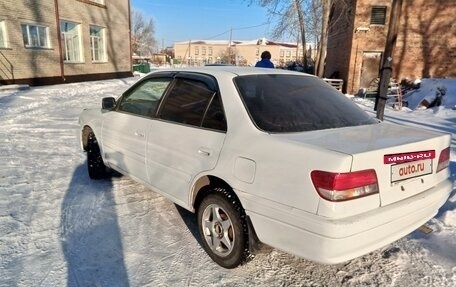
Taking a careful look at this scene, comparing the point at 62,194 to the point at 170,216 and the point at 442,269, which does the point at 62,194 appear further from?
the point at 442,269

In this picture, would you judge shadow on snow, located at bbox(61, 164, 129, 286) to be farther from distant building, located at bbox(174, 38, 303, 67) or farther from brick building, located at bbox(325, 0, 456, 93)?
distant building, located at bbox(174, 38, 303, 67)

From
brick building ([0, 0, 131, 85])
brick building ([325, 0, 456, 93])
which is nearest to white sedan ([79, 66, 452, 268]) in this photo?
brick building ([0, 0, 131, 85])

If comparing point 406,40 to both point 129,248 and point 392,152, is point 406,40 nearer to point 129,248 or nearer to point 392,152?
point 392,152

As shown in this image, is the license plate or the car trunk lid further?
the license plate

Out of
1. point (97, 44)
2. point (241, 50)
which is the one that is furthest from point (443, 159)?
point (241, 50)

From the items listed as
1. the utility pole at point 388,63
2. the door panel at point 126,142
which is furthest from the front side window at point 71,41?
the utility pole at point 388,63

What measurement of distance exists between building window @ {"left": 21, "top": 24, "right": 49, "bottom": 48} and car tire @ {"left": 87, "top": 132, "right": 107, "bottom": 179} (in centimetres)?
1419

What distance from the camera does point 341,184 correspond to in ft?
6.73

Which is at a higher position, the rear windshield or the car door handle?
the rear windshield

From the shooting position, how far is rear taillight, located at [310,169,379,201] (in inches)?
80.6

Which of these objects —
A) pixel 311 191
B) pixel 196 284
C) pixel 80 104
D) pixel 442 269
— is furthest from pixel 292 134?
pixel 80 104

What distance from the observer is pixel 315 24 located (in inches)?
852

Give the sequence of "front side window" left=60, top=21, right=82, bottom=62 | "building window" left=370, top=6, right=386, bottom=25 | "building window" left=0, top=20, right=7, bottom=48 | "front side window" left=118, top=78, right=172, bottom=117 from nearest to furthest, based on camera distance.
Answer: "front side window" left=118, top=78, right=172, bottom=117, "building window" left=0, top=20, right=7, bottom=48, "building window" left=370, top=6, right=386, bottom=25, "front side window" left=60, top=21, right=82, bottom=62

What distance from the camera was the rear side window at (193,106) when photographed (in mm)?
2844
